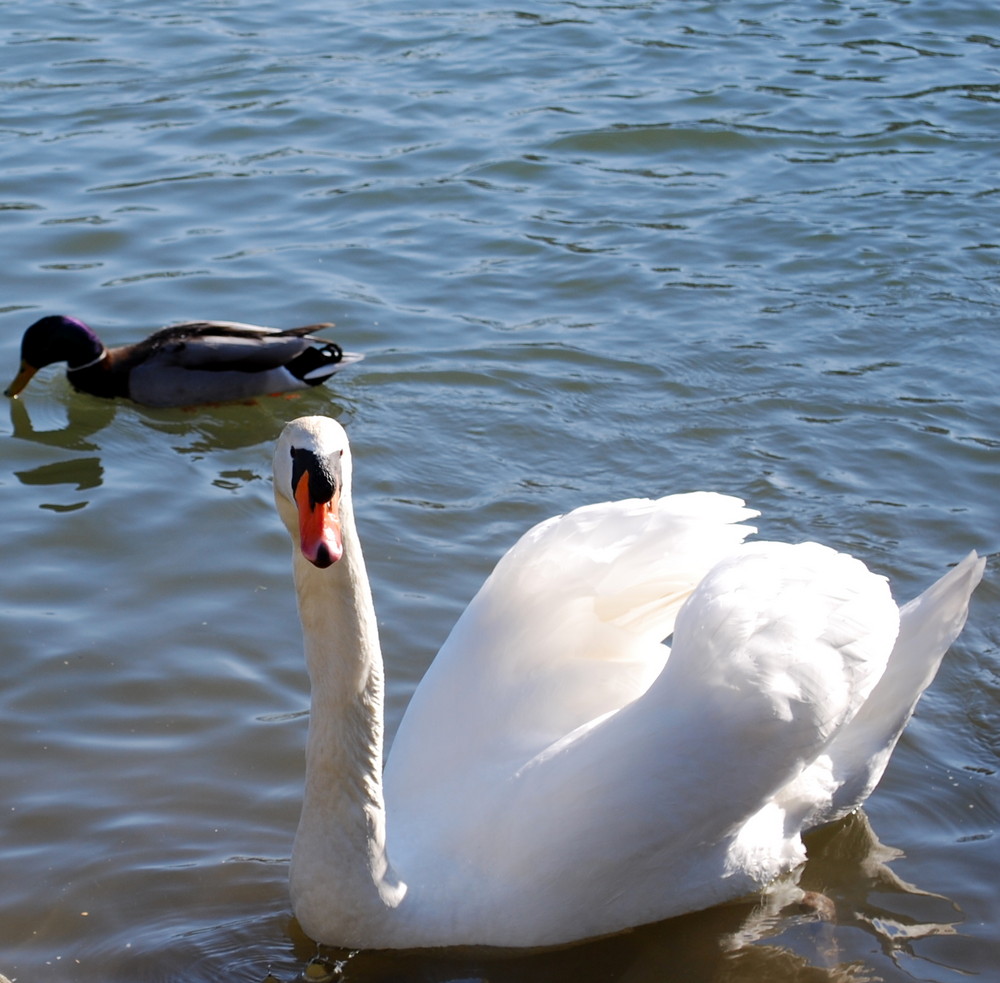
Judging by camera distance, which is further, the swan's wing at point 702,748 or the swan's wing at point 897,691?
the swan's wing at point 897,691

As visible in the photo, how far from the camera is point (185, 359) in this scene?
322 inches

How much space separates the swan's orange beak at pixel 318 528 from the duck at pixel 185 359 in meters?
4.64

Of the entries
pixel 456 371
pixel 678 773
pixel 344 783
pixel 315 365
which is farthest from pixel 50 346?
pixel 678 773

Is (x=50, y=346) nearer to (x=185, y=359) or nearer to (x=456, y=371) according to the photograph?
(x=185, y=359)

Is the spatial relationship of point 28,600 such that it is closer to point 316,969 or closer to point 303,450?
point 316,969

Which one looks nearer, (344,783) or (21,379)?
(344,783)

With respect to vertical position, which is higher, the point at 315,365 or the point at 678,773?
the point at 678,773

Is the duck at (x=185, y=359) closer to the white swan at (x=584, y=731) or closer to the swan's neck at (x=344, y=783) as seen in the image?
the white swan at (x=584, y=731)

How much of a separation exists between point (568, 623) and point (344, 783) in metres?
0.92

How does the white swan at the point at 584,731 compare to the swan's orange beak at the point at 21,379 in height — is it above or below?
above

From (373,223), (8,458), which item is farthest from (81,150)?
(8,458)

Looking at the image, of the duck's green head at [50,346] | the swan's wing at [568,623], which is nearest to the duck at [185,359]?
the duck's green head at [50,346]

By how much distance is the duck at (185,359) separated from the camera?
26.9 ft

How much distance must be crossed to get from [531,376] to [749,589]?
3.81 metres
